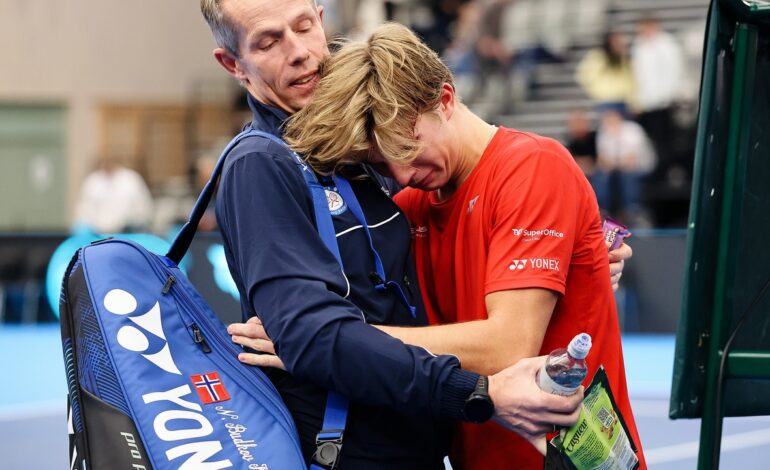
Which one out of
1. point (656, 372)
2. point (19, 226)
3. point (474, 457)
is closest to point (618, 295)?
point (656, 372)

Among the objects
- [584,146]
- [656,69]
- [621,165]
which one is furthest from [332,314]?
[656,69]

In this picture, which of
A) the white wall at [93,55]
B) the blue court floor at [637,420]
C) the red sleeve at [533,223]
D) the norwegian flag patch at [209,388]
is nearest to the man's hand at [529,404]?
the red sleeve at [533,223]

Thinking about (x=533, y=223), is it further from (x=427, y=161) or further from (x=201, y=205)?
(x=201, y=205)

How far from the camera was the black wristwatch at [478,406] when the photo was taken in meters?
2.86

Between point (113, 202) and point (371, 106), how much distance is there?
17.1 meters

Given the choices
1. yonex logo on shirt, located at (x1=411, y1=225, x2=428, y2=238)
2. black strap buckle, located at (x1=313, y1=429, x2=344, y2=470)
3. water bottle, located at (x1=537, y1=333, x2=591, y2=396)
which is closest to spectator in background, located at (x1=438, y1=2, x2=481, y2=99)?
yonex logo on shirt, located at (x1=411, y1=225, x2=428, y2=238)

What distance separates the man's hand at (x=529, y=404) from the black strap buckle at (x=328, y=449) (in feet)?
1.26

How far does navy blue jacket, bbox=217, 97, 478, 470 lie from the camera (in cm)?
288

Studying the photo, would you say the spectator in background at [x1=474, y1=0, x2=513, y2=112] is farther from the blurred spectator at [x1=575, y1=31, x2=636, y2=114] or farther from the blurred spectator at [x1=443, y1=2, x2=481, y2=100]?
the blurred spectator at [x1=575, y1=31, x2=636, y2=114]

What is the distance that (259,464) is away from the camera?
2930 millimetres

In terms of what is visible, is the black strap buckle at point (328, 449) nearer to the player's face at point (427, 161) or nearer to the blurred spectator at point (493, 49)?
the player's face at point (427, 161)

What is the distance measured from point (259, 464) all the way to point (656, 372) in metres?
9.33

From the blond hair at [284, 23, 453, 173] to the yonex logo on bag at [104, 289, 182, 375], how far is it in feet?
1.82

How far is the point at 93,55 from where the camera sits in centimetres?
2595
